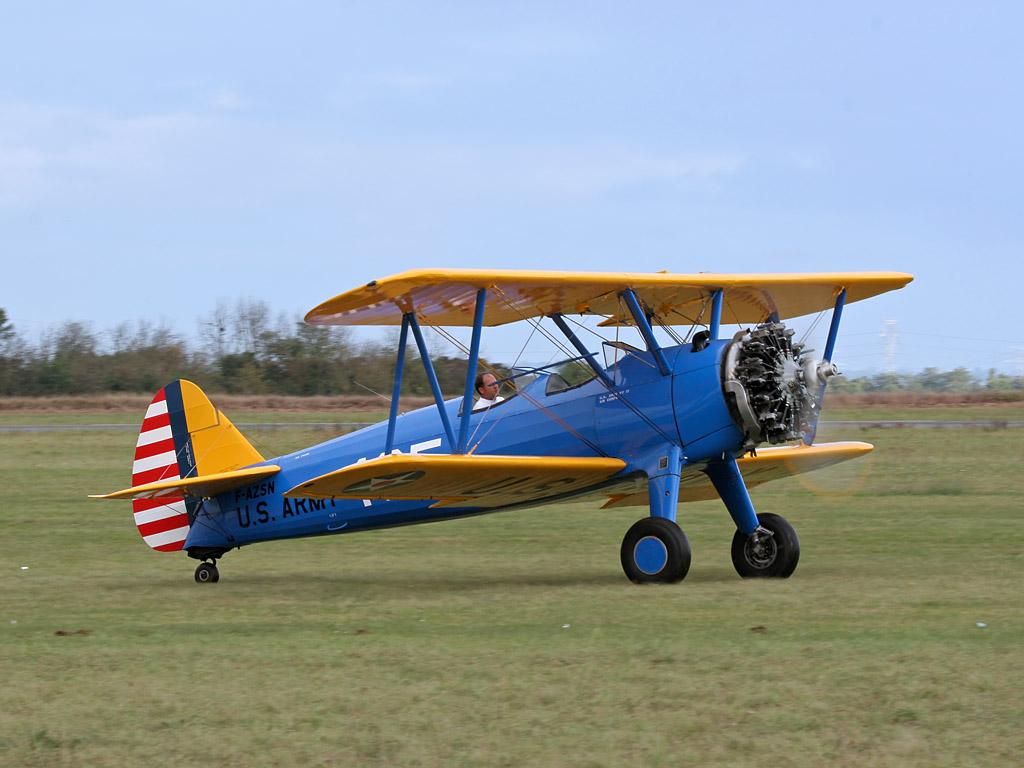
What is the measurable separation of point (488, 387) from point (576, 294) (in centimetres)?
174

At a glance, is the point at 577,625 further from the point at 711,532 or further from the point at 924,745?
the point at 711,532

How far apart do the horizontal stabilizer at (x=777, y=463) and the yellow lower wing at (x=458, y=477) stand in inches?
51.0

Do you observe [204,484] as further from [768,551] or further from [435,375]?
[768,551]

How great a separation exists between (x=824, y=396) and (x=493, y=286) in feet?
9.88

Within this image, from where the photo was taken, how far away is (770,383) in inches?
337

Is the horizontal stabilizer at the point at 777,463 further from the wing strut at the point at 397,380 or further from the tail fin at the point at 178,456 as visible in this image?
the tail fin at the point at 178,456

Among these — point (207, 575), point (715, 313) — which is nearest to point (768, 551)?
point (715, 313)

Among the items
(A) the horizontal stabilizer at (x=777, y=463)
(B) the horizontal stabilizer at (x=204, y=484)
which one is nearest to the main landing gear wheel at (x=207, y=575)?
(B) the horizontal stabilizer at (x=204, y=484)

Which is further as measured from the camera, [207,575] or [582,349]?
[207,575]

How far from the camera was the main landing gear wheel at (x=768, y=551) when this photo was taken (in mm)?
9086

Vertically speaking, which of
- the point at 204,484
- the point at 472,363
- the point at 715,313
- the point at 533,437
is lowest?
the point at 204,484

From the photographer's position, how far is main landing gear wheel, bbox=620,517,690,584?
329 inches

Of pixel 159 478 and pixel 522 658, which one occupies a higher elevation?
pixel 159 478

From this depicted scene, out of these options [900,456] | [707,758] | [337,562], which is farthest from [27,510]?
[900,456]
